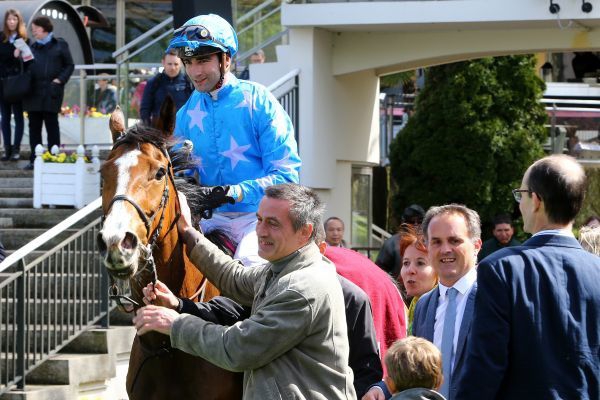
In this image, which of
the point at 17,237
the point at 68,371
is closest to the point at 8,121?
the point at 17,237

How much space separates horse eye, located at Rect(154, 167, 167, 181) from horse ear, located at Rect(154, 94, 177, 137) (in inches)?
14.0

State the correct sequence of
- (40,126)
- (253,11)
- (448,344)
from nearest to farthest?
1. (448,344)
2. (40,126)
3. (253,11)

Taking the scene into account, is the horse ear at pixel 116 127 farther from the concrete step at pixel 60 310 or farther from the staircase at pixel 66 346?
the concrete step at pixel 60 310

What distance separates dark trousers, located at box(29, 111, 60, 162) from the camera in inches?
575

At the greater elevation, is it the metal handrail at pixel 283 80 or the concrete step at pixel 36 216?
the metal handrail at pixel 283 80

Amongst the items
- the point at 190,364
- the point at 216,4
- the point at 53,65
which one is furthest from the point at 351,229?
the point at 190,364

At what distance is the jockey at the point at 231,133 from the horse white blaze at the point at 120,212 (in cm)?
78

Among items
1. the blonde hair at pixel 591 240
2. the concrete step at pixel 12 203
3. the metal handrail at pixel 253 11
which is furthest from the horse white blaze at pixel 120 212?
the metal handrail at pixel 253 11

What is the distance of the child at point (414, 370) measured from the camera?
4.56 metres

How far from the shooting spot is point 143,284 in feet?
17.5

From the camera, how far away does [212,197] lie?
19.4 ft

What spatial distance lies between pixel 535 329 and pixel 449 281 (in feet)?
3.80

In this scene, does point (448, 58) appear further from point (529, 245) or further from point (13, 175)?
point (529, 245)

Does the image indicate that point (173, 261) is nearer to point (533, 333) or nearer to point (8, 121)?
point (533, 333)
